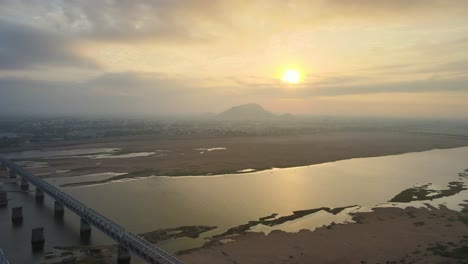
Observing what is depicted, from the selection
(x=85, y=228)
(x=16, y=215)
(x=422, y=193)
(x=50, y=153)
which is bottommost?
(x=422, y=193)

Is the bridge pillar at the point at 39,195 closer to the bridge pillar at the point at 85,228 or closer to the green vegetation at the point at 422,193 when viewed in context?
the bridge pillar at the point at 85,228

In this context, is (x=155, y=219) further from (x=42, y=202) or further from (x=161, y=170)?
(x=161, y=170)

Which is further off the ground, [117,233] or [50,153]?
[50,153]

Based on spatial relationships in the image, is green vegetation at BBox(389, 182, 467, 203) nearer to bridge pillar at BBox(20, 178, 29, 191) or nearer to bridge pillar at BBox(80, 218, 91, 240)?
bridge pillar at BBox(80, 218, 91, 240)

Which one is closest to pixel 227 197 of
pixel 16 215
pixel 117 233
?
pixel 117 233

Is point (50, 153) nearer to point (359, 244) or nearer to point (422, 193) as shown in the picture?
point (359, 244)

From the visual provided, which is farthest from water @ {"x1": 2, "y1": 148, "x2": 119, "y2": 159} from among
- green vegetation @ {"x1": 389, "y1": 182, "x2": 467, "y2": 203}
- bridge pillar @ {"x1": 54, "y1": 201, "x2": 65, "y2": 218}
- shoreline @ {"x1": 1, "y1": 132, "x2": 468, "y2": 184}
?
green vegetation @ {"x1": 389, "y1": 182, "x2": 467, "y2": 203}

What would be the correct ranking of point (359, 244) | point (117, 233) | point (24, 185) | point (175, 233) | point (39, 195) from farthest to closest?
point (24, 185) → point (39, 195) → point (175, 233) → point (359, 244) → point (117, 233)

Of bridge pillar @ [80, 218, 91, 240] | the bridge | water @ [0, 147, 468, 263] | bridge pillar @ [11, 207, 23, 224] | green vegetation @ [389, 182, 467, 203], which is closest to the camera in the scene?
the bridge
